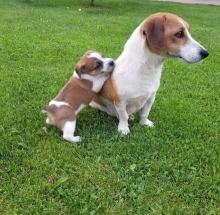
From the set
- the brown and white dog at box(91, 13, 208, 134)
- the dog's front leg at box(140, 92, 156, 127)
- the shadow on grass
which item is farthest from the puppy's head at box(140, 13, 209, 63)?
the shadow on grass

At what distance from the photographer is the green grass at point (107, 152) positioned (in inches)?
150

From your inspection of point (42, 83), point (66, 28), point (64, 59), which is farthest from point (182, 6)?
point (42, 83)

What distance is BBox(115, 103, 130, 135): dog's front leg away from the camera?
191 inches

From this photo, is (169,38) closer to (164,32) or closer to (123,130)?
(164,32)

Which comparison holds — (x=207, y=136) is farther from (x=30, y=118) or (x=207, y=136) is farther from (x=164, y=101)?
(x=30, y=118)

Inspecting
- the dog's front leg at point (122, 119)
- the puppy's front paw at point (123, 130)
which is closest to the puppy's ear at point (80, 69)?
the dog's front leg at point (122, 119)

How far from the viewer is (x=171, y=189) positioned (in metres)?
4.01

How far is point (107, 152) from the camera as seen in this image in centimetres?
454

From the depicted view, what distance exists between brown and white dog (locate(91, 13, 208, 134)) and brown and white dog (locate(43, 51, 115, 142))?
4.0 inches

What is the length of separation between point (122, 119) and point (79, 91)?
54 cm

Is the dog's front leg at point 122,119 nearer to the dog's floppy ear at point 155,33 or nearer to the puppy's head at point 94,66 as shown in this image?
the puppy's head at point 94,66

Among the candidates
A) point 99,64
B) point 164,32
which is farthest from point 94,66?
point 164,32

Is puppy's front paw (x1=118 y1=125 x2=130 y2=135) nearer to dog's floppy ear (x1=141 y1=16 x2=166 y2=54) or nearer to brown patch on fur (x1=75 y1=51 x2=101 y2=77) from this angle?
brown patch on fur (x1=75 y1=51 x2=101 y2=77)

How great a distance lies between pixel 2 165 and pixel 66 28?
7.50 m
